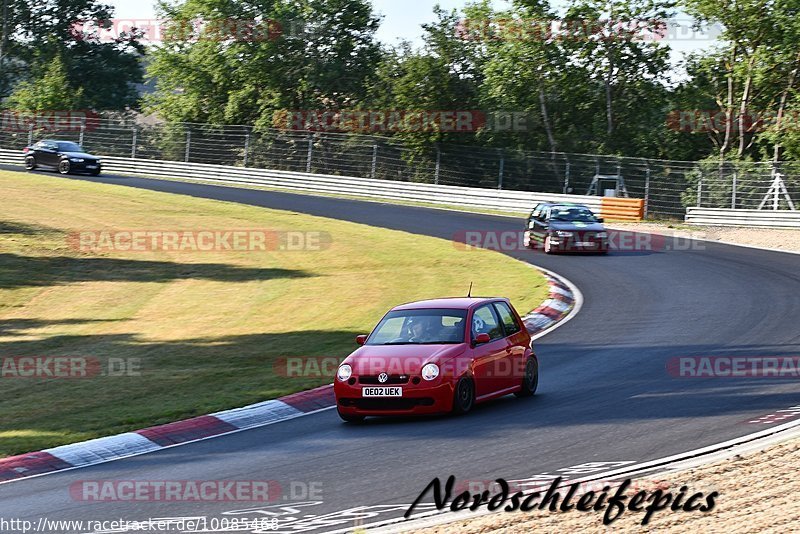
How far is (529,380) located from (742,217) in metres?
26.3

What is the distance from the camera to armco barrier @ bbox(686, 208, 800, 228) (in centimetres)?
3725

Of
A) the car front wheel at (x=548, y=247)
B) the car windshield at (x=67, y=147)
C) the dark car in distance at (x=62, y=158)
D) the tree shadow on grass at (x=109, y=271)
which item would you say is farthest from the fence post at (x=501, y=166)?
the tree shadow on grass at (x=109, y=271)

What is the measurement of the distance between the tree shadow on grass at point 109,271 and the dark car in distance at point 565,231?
294 inches

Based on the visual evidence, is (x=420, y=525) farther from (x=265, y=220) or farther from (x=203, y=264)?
(x=265, y=220)

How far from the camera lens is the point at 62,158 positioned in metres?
49.7

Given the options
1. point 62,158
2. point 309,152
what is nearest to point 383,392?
point 309,152

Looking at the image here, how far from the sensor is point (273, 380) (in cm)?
1591

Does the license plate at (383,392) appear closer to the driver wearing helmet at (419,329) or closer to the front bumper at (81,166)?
the driver wearing helmet at (419,329)

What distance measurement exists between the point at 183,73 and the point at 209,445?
5271 cm

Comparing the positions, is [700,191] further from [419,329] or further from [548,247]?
[419,329]

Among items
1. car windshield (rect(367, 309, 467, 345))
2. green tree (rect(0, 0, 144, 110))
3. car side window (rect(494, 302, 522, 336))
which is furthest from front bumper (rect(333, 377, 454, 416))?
green tree (rect(0, 0, 144, 110))

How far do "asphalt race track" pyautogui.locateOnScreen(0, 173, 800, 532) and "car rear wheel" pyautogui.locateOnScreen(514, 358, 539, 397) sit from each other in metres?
0.19

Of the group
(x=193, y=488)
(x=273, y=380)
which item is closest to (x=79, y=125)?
(x=273, y=380)

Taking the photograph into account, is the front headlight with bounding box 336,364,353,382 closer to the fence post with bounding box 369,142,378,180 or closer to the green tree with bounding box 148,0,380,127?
the fence post with bounding box 369,142,378,180
